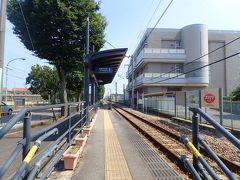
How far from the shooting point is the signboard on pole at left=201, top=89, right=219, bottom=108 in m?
17.4

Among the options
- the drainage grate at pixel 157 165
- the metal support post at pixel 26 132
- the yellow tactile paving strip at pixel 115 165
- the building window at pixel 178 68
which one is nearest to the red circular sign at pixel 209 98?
the drainage grate at pixel 157 165

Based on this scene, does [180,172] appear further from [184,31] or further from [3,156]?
[184,31]

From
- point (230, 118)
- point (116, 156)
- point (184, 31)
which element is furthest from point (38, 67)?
point (116, 156)

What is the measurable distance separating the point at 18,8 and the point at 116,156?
71.6 feet

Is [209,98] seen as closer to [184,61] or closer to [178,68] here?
[178,68]

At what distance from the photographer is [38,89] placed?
73.9 meters

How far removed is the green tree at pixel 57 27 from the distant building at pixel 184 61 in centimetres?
2361

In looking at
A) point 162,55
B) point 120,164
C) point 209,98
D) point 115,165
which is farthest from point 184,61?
point 115,165

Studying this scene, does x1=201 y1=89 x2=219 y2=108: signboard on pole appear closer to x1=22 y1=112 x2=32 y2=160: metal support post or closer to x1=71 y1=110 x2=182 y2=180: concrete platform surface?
x1=71 y1=110 x2=182 y2=180: concrete platform surface

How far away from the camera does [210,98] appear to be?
59.2 feet

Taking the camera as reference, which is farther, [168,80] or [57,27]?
[168,80]

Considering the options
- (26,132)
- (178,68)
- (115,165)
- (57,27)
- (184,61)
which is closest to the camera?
(26,132)

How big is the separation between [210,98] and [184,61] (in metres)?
36.7

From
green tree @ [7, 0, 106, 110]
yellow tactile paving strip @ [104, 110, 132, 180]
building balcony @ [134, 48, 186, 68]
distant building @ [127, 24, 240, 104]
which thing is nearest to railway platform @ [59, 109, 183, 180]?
yellow tactile paving strip @ [104, 110, 132, 180]
